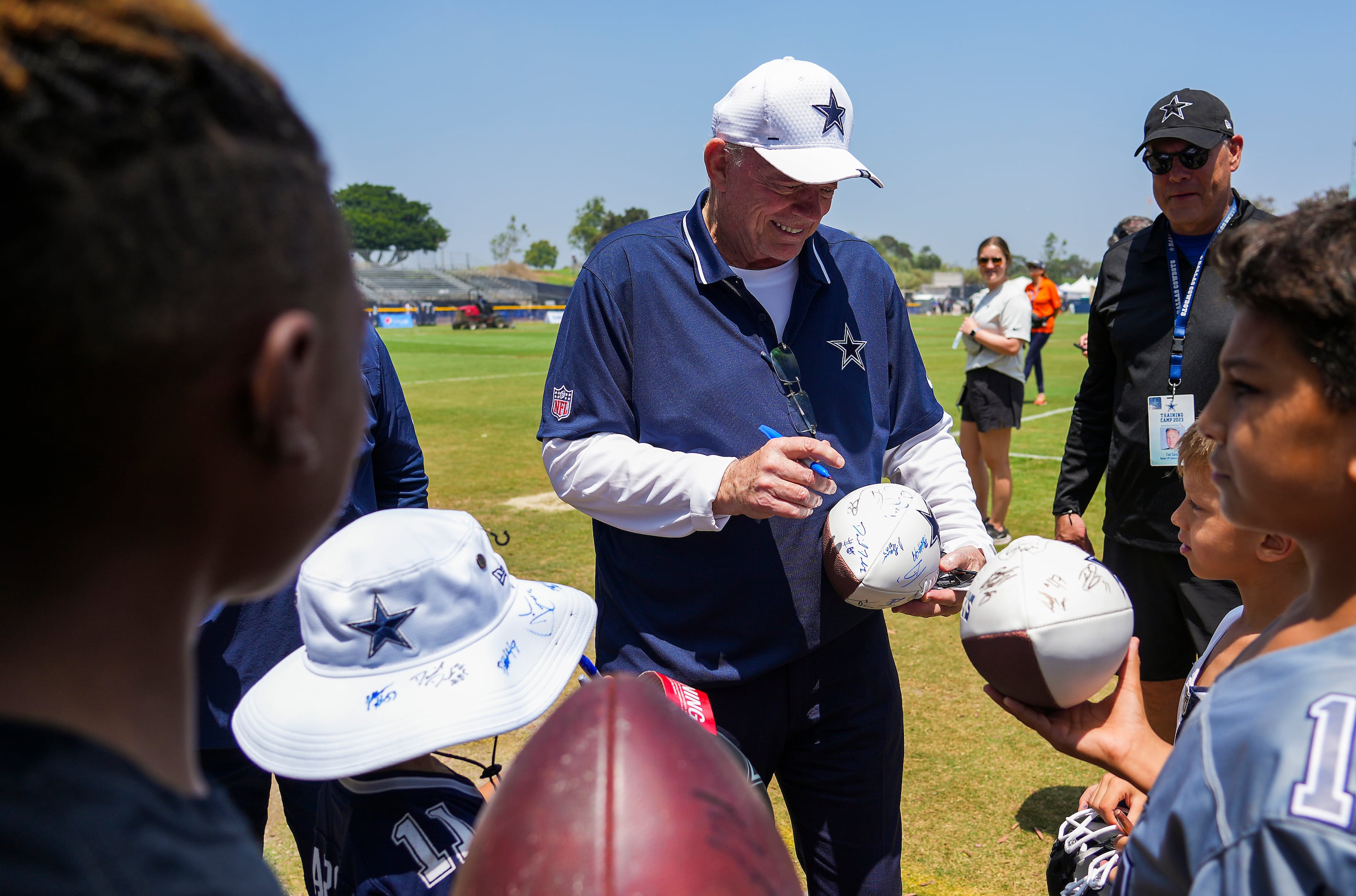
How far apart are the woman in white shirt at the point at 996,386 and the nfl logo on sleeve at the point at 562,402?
5.69 metres

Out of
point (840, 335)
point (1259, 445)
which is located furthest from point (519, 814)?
point (840, 335)

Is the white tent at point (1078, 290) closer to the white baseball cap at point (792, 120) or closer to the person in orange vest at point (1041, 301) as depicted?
the person in orange vest at point (1041, 301)

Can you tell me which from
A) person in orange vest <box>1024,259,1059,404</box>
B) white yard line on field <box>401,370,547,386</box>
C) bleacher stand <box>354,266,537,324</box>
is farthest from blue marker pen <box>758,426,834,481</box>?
bleacher stand <box>354,266,537,324</box>

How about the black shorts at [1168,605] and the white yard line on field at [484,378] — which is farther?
the white yard line on field at [484,378]

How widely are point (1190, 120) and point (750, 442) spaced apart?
248 centimetres

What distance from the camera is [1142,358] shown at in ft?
12.3

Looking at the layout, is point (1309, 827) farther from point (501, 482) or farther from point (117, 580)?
point (501, 482)

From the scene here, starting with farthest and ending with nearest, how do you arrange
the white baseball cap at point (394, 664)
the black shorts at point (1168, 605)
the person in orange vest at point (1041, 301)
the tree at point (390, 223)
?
the tree at point (390, 223)
the person in orange vest at point (1041, 301)
the black shorts at point (1168, 605)
the white baseball cap at point (394, 664)

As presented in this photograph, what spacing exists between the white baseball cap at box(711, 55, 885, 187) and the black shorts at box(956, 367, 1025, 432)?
5.45 m

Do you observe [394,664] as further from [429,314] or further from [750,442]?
[429,314]

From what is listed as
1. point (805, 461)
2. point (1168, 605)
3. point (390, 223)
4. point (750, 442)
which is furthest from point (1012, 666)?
point (390, 223)

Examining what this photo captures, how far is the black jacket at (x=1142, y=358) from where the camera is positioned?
3.58m

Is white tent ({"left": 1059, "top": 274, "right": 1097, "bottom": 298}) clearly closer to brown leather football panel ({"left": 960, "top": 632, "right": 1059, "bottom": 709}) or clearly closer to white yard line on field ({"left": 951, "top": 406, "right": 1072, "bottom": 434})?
white yard line on field ({"left": 951, "top": 406, "right": 1072, "bottom": 434})
